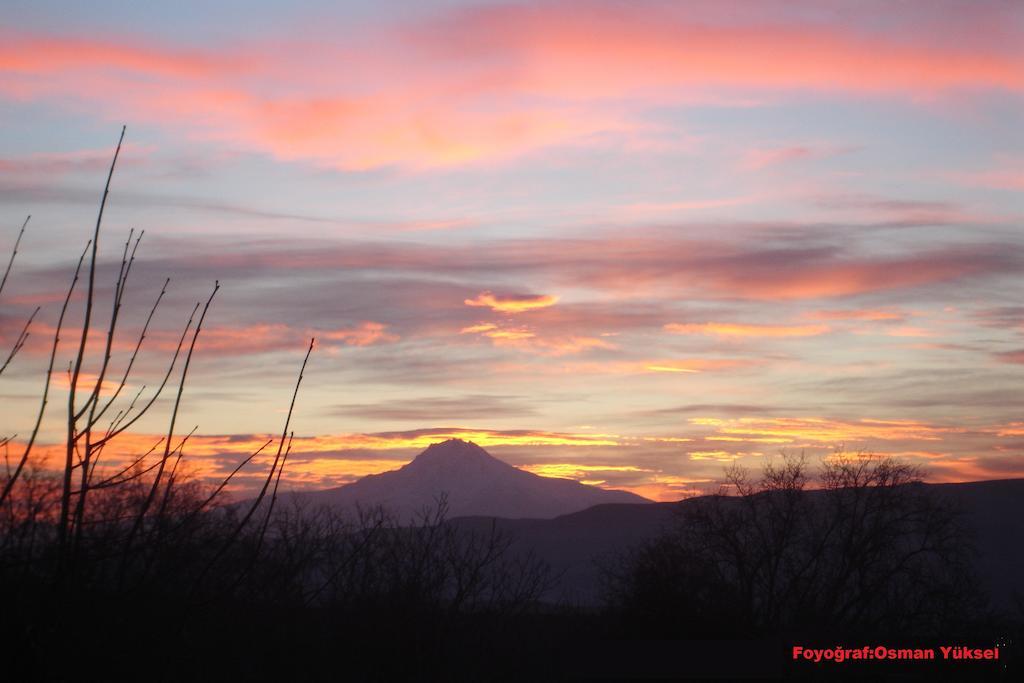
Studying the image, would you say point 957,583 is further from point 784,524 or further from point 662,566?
point 662,566

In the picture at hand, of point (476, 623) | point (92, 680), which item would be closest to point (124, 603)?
point (92, 680)

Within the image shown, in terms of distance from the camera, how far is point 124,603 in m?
4.23

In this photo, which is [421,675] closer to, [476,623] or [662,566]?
[476,623]

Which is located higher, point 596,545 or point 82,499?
point 82,499

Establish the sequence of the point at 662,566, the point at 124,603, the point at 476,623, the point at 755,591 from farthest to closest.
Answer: the point at 755,591 < the point at 662,566 < the point at 476,623 < the point at 124,603

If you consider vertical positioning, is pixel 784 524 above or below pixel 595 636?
above

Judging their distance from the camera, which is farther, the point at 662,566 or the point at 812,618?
the point at 812,618

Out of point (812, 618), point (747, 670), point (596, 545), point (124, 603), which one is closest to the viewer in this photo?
point (124, 603)

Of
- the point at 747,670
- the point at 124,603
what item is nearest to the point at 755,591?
the point at 747,670

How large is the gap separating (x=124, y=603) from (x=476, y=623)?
20.5 m

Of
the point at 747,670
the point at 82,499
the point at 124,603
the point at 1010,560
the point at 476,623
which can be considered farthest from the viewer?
the point at 1010,560

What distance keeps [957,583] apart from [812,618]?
7747 mm

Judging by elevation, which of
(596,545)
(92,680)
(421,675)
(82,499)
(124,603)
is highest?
(82,499)

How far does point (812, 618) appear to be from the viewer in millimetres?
52000
